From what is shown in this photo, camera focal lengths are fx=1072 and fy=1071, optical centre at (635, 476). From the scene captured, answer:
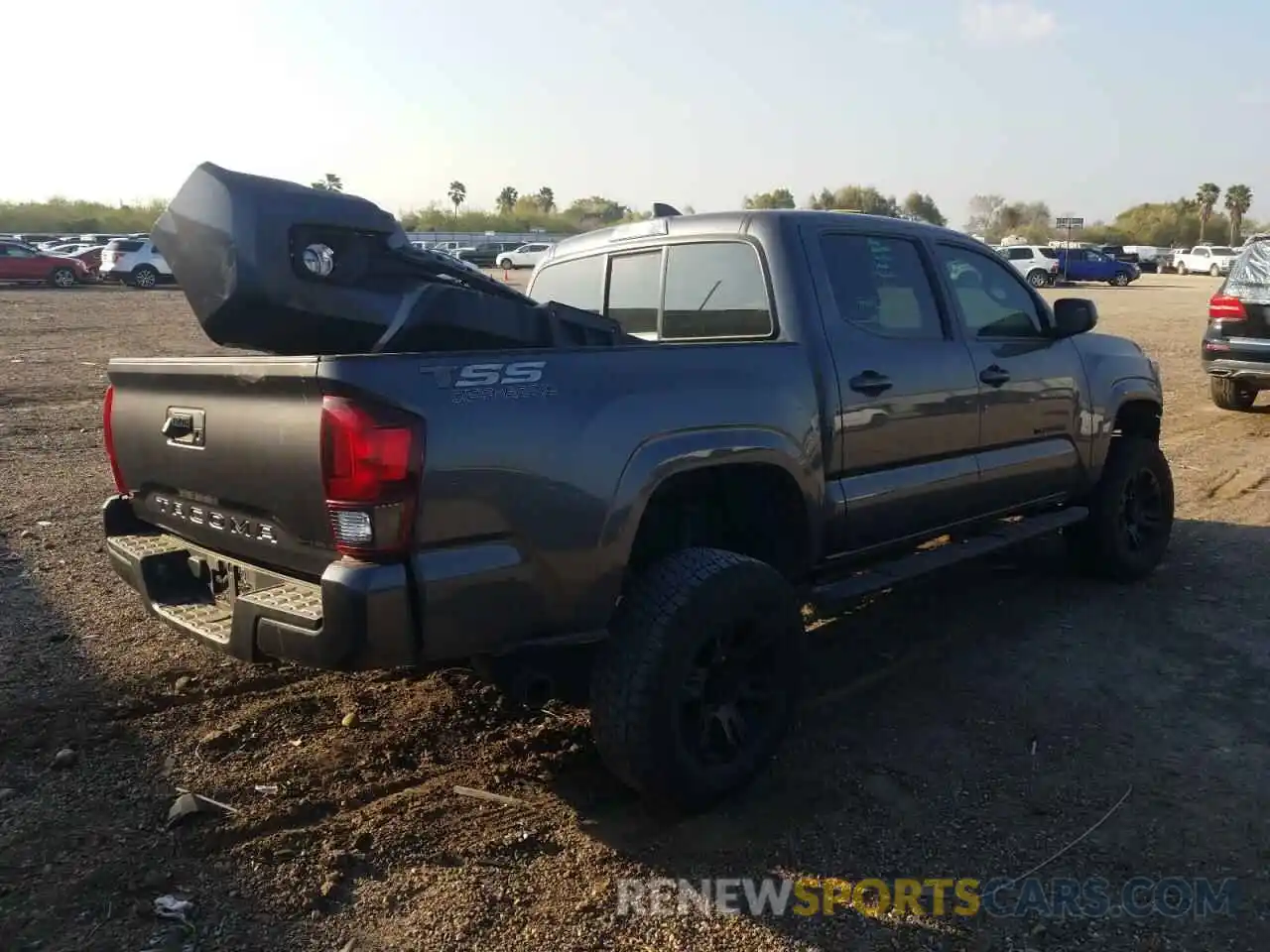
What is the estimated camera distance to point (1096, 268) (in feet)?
150

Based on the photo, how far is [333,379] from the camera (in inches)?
109

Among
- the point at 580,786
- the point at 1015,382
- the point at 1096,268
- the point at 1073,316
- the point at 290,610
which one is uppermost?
the point at 1096,268

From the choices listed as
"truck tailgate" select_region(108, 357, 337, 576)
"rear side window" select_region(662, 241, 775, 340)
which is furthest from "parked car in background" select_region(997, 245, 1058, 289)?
"truck tailgate" select_region(108, 357, 337, 576)

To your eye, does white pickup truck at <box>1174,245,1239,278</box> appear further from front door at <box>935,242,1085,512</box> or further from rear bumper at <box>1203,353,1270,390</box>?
front door at <box>935,242,1085,512</box>

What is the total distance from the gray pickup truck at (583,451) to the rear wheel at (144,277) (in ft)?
108

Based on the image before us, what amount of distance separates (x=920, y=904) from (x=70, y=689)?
3279 millimetres

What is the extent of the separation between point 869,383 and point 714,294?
722mm

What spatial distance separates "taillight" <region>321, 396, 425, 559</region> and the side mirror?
3.60m

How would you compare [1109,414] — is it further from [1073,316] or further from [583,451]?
[583,451]

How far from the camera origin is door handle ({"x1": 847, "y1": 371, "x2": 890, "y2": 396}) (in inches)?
162

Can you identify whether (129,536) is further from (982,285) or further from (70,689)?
(982,285)

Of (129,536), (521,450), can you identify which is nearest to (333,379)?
(521,450)

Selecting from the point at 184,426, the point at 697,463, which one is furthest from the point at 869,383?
the point at 184,426

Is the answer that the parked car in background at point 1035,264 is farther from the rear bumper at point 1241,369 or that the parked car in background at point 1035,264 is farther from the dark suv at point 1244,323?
the rear bumper at point 1241,369
